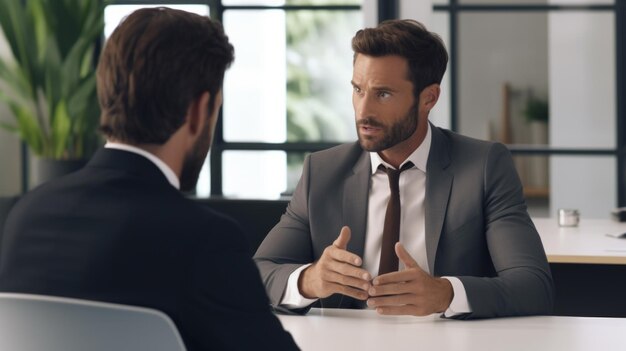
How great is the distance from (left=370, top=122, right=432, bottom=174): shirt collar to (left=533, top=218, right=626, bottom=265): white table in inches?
32.5

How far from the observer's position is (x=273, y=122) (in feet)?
22.4

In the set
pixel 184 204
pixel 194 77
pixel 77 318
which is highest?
pixel 194 77

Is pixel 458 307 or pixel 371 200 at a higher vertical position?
pixel 371 200

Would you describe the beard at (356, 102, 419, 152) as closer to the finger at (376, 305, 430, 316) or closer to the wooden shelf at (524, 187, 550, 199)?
the finger at (376, 305, 430, 316)

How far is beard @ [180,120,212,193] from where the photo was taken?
5.40ft

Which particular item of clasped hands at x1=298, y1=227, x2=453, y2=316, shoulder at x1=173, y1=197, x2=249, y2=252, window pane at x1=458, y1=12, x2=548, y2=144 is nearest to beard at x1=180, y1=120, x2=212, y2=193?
shoulder at x1=173, y1=197, x2=249, y2=252

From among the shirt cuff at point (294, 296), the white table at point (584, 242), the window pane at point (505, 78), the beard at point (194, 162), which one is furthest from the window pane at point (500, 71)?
the beard at point (194, 162)

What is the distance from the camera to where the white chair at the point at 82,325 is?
4.54ft

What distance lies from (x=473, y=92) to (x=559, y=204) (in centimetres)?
245

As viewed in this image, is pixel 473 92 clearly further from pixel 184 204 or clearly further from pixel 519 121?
pixel 184 204

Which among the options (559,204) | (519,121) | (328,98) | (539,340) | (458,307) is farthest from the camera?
(519,121)

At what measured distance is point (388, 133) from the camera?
2.82m

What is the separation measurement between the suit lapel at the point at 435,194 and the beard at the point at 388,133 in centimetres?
8

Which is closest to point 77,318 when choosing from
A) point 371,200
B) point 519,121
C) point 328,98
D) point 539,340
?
point 539,340
